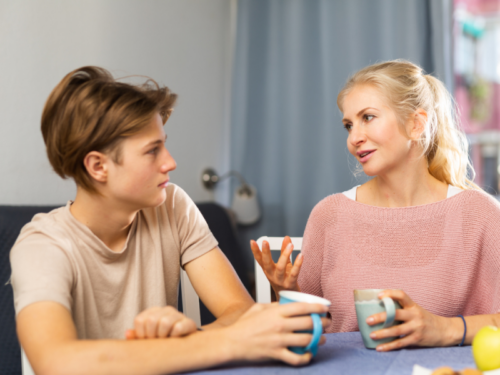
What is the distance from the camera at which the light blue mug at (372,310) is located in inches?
33.1

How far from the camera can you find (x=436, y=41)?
252 cm

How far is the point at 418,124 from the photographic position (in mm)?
1416

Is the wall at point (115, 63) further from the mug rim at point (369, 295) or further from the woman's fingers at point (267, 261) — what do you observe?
the mug rim at point (369, 295)

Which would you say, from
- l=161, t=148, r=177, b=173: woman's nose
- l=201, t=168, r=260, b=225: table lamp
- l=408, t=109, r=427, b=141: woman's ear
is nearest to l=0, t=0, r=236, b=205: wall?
l=201, t=168, r=260, b=225: table lamp

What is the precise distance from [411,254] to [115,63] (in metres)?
1.67

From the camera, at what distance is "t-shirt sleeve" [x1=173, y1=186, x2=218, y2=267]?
1222mm

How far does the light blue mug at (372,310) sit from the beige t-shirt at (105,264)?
1.58 feet

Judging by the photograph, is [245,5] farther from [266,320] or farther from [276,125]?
[266,320]

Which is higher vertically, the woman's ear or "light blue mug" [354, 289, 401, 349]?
the woman's ear

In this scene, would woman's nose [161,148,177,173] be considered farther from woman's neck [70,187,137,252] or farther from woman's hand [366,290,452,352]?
woman's hand [366,290,452,352]

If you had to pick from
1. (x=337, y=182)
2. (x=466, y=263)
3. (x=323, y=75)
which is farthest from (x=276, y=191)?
(x=466, y=263)

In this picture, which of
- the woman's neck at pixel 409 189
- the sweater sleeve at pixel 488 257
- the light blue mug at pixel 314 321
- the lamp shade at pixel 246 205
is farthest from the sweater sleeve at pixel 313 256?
the lamp shade at pixel 246 205

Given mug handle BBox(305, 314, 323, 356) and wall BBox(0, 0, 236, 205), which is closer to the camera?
mug handle BBox(305, 314, 323, 356)

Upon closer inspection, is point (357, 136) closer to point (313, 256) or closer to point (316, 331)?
point (313, 256)
